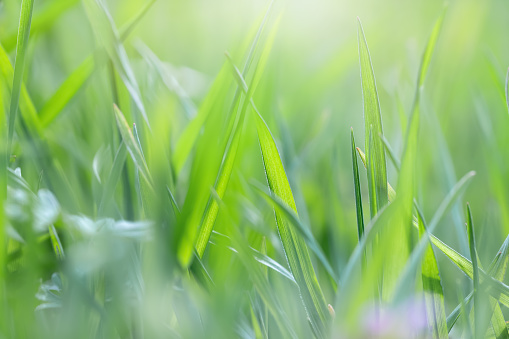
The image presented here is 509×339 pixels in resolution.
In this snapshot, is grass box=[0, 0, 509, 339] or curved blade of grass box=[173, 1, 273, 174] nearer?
grass box=[0, 0, 509, 339]

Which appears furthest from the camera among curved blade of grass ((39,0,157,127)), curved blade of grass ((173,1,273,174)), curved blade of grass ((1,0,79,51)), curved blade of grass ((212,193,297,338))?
curved blade of grass ((1,0,79,51))

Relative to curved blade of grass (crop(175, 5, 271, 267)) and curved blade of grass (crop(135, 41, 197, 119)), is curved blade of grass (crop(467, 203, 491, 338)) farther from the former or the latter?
curved blade of grass (crop(135, 41, 197, 119))

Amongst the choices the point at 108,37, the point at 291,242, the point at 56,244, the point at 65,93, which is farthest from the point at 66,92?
the point at 291,242

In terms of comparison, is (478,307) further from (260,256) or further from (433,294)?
(260,256)

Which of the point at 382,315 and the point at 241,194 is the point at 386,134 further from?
the point at 382,315

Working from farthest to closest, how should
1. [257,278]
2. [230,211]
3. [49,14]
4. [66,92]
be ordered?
[49,14] < [66,92] < [230,211] < [257,278]

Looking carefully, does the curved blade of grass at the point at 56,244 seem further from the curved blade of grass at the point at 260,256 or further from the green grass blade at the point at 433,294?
the green grass blade at the point at 433,294

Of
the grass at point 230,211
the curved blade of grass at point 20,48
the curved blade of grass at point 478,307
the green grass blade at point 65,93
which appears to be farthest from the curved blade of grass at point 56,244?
the curved blade of grass at point 478,307

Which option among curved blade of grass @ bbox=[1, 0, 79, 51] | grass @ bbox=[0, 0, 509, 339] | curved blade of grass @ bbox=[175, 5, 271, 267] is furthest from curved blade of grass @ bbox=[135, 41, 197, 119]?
curved blade of grass @ bbox=[175, 5, 271, 267]
